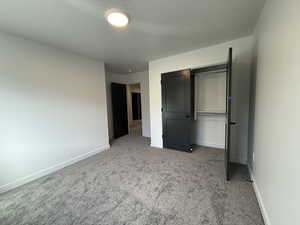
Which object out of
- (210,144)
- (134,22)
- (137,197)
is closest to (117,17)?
(134,22)

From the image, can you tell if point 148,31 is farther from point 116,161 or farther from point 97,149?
point 97,149

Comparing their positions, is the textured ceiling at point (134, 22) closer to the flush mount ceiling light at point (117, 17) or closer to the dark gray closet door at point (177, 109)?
the flush mount ceiling light at point (117, 17)

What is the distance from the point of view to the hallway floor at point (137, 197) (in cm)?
146

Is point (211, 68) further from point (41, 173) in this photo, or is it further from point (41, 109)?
point (41, 173)

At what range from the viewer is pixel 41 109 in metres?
2.39

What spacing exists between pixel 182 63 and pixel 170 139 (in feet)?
6.59

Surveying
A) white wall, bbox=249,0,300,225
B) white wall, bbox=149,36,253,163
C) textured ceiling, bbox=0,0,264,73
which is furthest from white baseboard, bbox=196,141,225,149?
textured ceiling, bbox=0,0,264,73

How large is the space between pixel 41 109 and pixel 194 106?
11.2ft

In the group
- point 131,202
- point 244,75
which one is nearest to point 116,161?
point 131,202

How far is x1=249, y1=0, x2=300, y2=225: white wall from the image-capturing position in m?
0.86

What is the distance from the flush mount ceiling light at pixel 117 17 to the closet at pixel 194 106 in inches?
71.2

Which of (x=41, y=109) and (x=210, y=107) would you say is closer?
(x=41, y=109)

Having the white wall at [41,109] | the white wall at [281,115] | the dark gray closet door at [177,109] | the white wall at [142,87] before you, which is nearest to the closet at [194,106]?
the dark gray closet door at [177,109]

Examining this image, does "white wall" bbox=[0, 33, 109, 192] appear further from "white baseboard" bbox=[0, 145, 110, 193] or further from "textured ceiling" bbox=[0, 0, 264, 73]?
"textured ceiling" bbox=[0, 0, 264, 73]
